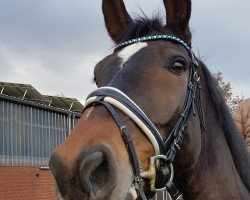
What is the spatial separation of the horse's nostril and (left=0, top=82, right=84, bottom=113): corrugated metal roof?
14.9 metres

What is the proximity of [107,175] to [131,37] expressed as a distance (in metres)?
1.19

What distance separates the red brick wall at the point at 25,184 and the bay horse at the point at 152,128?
13.5 meters

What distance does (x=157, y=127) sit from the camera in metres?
2.73

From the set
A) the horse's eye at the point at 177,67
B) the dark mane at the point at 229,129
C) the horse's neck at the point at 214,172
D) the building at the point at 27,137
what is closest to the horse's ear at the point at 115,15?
the dark mane at the point at 229,129

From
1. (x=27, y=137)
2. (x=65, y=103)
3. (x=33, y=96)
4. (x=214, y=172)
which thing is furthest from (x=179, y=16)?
(x=65, y=103)

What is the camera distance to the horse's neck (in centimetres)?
316

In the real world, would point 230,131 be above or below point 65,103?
above

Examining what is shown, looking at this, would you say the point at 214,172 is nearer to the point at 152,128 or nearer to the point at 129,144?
the point at 152,128

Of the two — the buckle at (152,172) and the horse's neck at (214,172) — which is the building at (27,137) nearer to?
the horse's neck at (214,172)

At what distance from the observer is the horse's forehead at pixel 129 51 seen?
9.51 feet

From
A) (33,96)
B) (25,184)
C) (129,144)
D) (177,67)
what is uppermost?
(177,67)

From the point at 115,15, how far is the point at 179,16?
620 mm

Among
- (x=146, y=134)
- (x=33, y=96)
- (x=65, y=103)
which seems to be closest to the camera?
(x=146, y=134)

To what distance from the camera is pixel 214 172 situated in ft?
10.5
